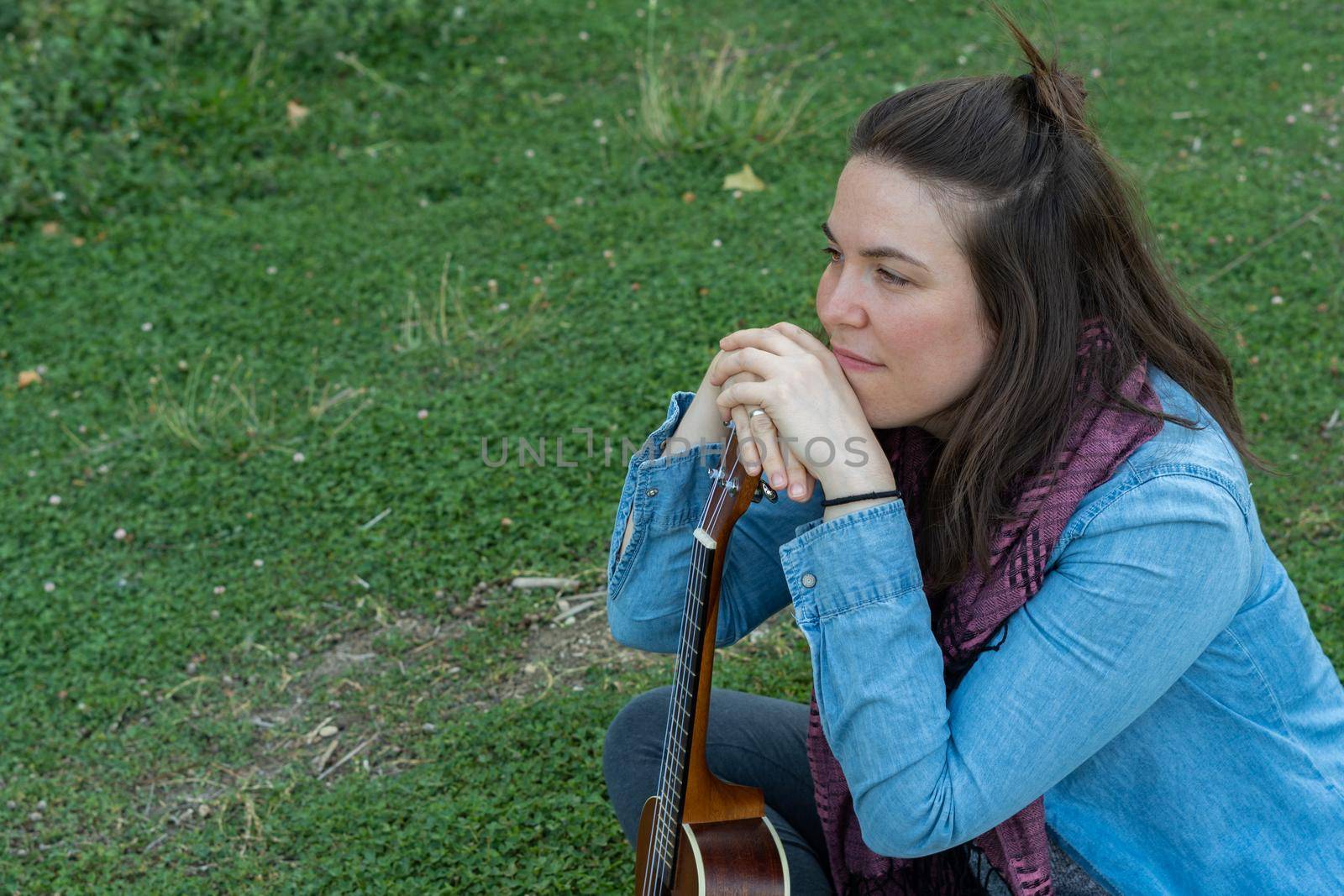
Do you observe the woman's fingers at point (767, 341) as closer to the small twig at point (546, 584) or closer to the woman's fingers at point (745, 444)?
the woman's fingers at point (745, 444)

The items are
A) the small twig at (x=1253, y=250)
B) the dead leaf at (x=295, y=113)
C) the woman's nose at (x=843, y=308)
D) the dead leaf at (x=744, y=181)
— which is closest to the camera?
the woman's nose at (x=843, y=308)

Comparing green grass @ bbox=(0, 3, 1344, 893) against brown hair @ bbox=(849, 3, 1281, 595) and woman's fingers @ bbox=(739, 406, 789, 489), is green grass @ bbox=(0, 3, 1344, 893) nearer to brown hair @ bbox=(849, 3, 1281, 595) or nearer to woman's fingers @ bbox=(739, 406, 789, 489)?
brown hair @ bbox=(849, 3, 1281, 595)

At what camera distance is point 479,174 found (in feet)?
18.5

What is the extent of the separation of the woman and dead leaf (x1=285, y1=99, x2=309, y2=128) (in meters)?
4.70

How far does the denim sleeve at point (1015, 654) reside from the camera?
1.65 m

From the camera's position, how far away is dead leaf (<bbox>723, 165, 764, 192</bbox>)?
5434 mm

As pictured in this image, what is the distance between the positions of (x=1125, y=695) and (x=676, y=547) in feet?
2.87

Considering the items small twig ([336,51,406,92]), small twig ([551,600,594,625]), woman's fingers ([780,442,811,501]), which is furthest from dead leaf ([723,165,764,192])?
woman's fingers ([780,442,811,501])

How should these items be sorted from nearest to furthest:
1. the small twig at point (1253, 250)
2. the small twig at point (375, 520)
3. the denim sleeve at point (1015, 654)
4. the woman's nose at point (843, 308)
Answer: the denim sleeve at point (1015, 654)
the woman's nose at point (843, 308)
the small twig at point (375, 520)
the small twig at point (1253, 250)

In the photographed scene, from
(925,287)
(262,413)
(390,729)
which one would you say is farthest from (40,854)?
(925,287)

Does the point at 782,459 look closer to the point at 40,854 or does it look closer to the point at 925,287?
the point at 925,287

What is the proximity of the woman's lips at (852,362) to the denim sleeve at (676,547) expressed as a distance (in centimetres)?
38

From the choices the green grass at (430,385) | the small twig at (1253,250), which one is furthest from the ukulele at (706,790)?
the small twig at (1253,250)

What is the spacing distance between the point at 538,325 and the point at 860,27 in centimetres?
307
